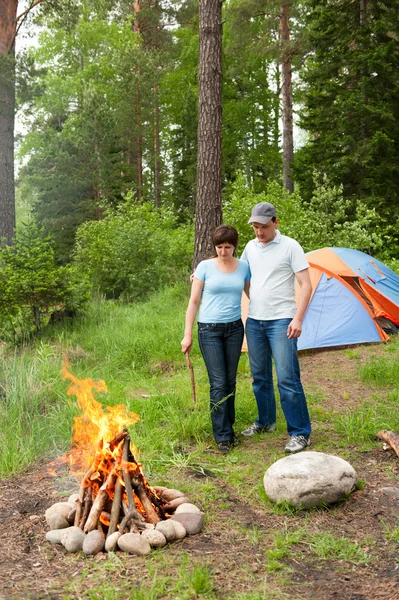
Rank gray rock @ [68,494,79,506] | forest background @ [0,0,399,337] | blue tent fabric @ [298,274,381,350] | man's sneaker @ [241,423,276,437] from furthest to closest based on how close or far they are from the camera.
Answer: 1. forest background @ [0,0,399,337]
2. blue tent fabric @ [298,274,381,350]
3. man's sneaker @ [241,423,276,437]
4. gray rock @ [68,494,79,506]

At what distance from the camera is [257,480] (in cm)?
408

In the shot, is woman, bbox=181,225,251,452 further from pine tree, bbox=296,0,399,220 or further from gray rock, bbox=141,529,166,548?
pine tree, bbox=296,0,399,220

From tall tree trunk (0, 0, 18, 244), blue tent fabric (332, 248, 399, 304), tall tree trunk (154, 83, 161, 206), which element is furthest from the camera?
tall tree trunk (154, 83, 161, 206)

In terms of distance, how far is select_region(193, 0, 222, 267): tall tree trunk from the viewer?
8.13 m

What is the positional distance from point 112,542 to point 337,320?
17.2ft

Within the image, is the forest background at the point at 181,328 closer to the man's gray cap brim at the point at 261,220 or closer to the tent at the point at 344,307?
the tent at the point at 344,307

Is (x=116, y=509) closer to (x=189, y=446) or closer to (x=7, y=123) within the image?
→ (x=189, y=446)

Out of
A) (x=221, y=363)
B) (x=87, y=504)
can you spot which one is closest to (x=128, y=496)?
(x=87, y=504)

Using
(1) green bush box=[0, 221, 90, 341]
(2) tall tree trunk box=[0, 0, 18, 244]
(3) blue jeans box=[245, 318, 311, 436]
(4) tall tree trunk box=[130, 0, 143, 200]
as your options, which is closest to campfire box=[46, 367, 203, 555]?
(3) blue jeans box=[245, 318, 311, 436]

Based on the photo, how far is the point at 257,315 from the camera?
4.54 m

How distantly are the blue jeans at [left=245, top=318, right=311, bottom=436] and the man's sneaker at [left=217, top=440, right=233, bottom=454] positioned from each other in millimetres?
472

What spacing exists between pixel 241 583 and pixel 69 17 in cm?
1298

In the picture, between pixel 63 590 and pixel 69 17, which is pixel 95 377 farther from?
pixel 69 17

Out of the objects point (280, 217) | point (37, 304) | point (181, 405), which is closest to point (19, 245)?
point (37, 304)
